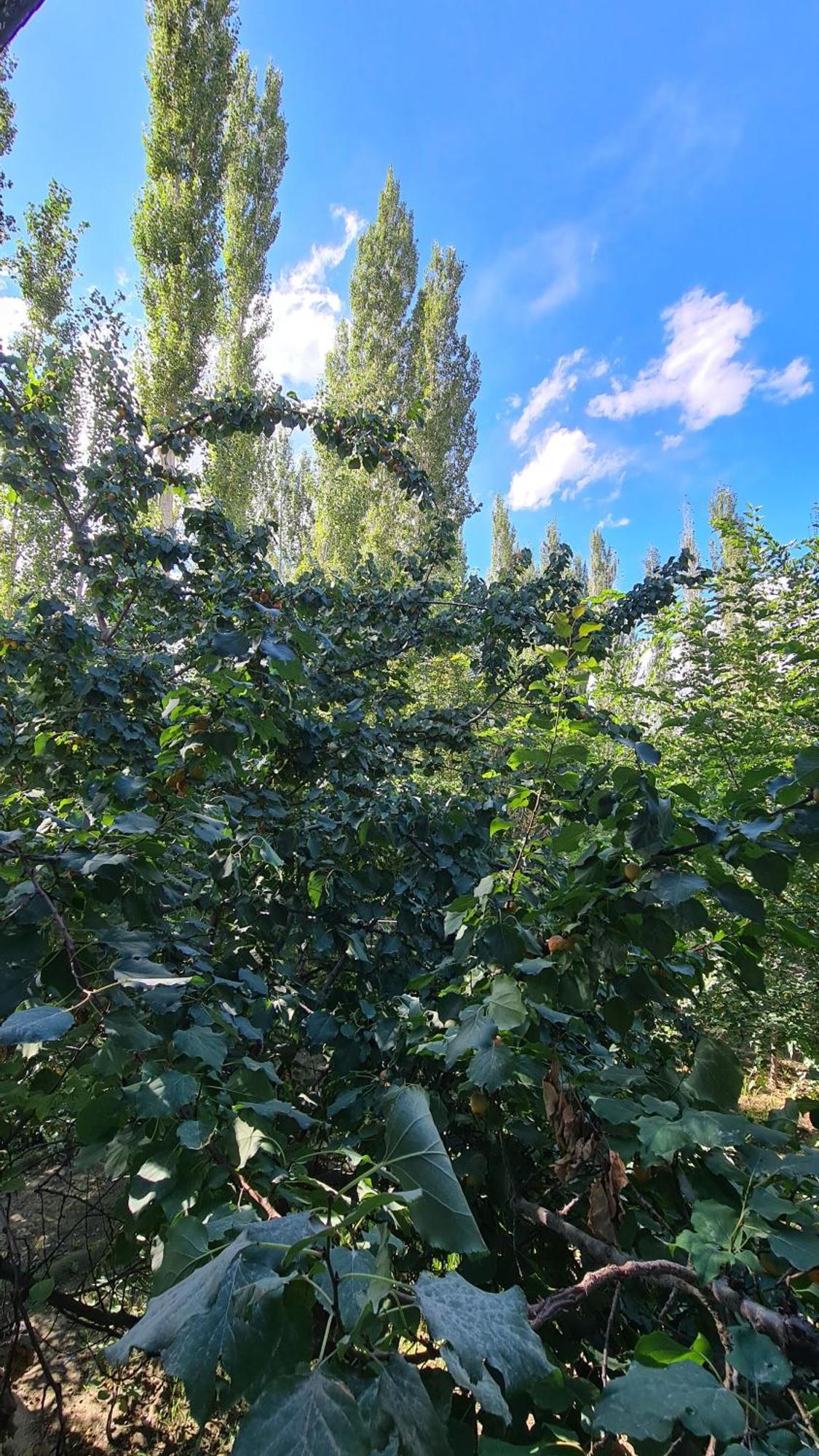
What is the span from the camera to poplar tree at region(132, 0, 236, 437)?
10953 millimetres

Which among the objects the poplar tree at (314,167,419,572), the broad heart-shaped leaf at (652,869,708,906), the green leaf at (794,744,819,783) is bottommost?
the broad heart-shaped leaf at (652,869,708,906)

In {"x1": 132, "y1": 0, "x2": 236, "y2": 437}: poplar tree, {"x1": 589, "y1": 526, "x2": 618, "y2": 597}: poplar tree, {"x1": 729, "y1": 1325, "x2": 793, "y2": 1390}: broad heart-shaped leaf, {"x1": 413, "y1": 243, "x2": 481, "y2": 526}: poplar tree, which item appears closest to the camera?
{"x1": 729, "y1": 1325, "x2": 793, "y2": 1390}: broad heart-shaped leaf

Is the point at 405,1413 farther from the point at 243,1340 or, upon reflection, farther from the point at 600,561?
the point at 600,561

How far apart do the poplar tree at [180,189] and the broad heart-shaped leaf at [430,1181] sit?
12457mm

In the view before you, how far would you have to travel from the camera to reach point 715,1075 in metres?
0.87

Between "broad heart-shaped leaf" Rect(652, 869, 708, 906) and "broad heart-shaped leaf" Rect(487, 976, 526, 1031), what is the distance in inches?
9.5

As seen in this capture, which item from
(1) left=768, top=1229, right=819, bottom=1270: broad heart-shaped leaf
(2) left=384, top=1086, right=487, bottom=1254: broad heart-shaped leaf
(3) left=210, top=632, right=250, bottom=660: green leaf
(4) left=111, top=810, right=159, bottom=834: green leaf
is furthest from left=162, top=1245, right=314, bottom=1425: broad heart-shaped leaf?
(3) left=210, top=632, right=250, bottom=660: green leaf

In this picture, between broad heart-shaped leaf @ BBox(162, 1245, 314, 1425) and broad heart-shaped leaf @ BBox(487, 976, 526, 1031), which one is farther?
broad heart-shaped leaf @ BBox(487, 976, 526, 1031)

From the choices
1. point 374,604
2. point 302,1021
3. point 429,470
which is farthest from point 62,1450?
point 429,470

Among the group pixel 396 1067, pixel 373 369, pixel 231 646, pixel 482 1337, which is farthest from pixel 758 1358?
pixel 373 369

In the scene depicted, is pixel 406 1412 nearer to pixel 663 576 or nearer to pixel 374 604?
pixel 374 604

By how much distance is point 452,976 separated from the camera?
1358mm

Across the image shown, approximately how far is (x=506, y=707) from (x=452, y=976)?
1991 millimetres

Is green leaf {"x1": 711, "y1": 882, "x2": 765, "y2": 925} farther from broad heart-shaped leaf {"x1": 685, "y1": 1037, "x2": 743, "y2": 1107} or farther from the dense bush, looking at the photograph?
broad heart-shaped leaf {"x1": 685, "y1": 1037, "x2": 743, "y2": 1107}
